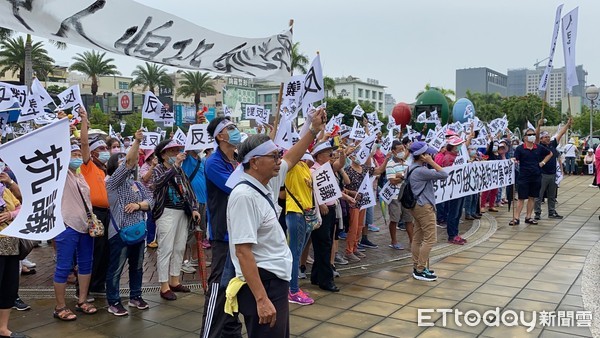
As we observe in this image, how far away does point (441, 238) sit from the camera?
29.9ft

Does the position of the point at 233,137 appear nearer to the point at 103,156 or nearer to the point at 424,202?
the point at 103,156

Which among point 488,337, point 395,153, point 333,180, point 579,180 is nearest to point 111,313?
point 333,180

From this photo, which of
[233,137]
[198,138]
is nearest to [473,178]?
[198,138]

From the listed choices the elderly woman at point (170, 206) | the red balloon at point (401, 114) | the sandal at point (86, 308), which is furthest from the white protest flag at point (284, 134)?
the red balloon at point (401, 114)

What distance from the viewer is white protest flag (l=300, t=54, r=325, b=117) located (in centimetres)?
545

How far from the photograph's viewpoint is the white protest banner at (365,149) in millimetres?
7426

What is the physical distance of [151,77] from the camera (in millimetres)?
59219

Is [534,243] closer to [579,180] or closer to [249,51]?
[249,51]

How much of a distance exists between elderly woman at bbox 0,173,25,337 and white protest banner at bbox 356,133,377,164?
4.65m

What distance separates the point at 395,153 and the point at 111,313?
16.2 ft

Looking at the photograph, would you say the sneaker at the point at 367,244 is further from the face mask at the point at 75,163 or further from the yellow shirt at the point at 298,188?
the face mask at the point at 75,163

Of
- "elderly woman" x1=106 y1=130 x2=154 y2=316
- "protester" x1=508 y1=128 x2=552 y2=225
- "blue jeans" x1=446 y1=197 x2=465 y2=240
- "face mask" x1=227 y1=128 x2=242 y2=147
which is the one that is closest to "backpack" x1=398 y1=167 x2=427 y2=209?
"blue jeans" x1=446 y1=197 x2=465 y2=240

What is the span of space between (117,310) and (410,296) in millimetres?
3300

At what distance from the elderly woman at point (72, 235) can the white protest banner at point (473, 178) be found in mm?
5304
